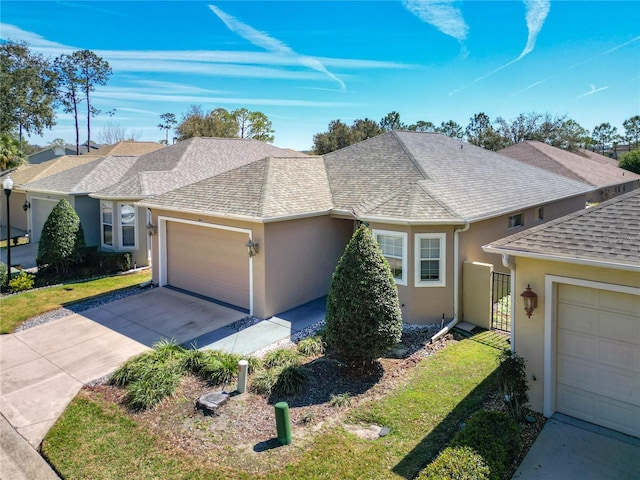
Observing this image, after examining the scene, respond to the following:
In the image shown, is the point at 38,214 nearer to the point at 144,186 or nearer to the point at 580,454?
the point at 144,186

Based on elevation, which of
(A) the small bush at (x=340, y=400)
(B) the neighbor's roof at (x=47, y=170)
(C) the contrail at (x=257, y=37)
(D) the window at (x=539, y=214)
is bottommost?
(A) the small bush at (x=340, y=400)

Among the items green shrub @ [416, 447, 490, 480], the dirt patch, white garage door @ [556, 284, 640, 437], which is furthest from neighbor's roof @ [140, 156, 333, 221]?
green shrub @ [416, 447, 490, 480]

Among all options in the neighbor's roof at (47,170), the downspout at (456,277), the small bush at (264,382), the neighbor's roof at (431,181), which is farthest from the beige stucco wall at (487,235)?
the neighbor's roof at (47,170)

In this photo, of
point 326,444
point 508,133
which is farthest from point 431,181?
point 508,133

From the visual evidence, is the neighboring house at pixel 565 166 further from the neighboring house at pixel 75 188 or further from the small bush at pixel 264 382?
the neighboring house at pixel 75 188

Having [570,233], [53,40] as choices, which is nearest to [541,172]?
[570,233]

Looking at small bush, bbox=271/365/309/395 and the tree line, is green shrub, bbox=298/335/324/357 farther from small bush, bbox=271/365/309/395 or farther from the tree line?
the tree line
